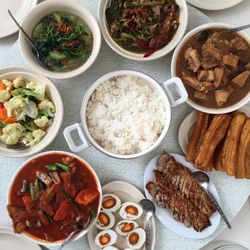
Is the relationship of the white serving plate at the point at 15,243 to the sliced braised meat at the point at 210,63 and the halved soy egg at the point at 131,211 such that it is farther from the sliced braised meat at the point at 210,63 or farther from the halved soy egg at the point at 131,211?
the sliced braised meat at the point at 210,63

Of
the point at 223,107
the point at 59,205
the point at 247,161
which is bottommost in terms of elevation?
the point at 59,205

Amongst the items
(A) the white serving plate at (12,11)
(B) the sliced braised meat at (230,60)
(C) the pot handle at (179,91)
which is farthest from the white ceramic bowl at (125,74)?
(A) the white serving plate at (12,11)

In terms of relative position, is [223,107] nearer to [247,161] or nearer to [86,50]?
[247,161]

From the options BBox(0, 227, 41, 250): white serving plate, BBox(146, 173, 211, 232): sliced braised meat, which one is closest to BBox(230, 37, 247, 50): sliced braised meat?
BBox(146, 173, 211, 232): sliced braised meat

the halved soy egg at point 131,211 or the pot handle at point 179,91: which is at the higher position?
the pot handle at point 179,91

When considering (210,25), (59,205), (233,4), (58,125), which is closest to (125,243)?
(59,205)
